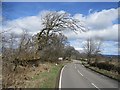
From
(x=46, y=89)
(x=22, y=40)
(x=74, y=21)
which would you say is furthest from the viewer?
(x=74, y=21)

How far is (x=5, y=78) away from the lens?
18.3 meters

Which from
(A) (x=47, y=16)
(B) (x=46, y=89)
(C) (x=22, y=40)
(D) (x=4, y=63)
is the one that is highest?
(A) (x=47, y=16)

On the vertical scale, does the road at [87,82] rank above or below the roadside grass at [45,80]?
below

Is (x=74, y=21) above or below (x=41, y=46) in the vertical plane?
above

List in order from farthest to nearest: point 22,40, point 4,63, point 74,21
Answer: point 74,21 < point 22,40 < point 4,63

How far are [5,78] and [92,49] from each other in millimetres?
68793

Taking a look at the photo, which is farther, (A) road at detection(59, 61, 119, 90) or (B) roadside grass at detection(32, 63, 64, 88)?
(A) road at detection(59, 61, 119, 90)

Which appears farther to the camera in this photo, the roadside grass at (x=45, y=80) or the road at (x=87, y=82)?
the road at (x=87, y=82)

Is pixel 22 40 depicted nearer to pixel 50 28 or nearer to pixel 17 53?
pixel 17 53

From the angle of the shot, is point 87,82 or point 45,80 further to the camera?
point 87,82

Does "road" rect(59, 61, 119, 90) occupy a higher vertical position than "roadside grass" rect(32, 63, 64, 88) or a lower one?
lower

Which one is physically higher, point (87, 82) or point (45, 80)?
point (45, 80)

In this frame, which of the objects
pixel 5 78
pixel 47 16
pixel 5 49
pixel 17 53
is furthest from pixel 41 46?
pixel 5 78

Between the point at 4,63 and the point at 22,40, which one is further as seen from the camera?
the point at 22,40
